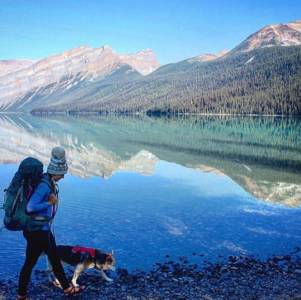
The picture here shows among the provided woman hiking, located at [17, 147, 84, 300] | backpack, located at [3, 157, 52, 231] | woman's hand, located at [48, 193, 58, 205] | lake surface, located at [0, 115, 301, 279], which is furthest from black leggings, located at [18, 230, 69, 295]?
lake surface, located at [0, 115, 301, 279]

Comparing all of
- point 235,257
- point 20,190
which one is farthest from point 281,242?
point 20,190

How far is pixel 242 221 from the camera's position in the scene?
2469cm

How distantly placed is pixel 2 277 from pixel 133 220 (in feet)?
31.5

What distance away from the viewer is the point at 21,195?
11.3 m

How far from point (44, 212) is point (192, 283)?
6.08m

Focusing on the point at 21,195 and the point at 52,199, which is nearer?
the point at 21,195

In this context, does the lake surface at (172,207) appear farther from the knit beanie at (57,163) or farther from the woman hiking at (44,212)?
the knit beanie at (57,163)

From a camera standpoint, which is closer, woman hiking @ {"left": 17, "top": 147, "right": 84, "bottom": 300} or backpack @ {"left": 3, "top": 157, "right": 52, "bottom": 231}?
backpack @ {"left": 3, "top": 157, "right": 52, "bottom": 231}

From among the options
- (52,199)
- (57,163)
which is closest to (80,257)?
(52,199)

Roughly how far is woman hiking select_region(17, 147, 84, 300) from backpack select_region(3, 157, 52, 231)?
0.14 metres

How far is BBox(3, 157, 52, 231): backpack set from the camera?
1120 centimetres

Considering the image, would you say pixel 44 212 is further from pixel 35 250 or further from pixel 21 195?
pixel 35 250

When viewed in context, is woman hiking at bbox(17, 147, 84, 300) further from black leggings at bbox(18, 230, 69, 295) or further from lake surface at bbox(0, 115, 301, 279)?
lake surface at bbox(0, 115, 301, 279)

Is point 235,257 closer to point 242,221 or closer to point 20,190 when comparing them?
point 242,221
